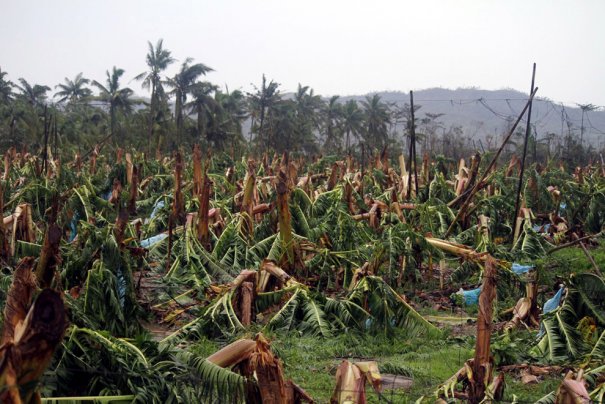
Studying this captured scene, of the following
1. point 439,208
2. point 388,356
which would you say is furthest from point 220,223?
point 388,356

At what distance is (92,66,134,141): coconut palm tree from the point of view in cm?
4506

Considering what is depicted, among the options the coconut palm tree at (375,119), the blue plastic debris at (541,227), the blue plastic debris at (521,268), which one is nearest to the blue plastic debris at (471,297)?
the blue plastic debris at (521,268)

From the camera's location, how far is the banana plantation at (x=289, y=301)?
3.09 meters

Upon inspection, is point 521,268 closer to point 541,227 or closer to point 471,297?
point 471,297

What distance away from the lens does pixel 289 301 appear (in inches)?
265

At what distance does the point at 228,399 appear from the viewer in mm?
3123

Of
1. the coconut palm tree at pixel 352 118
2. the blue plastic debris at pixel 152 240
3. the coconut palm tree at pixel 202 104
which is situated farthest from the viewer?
the coconut palm tree at pixel 352 118

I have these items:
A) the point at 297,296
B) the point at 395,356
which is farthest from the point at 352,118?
the point at 395,356

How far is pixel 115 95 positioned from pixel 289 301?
40829mm

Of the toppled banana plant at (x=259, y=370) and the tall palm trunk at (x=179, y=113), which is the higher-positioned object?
the tall palm trunk at (x=179, y=113)

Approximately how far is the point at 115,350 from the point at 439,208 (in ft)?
27.4

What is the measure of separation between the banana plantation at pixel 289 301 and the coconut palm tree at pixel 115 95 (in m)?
34.4

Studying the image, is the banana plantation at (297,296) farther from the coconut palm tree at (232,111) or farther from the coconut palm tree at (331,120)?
the coconut palm tree at (331,120)

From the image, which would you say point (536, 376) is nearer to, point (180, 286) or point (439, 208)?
point (180, 286)
